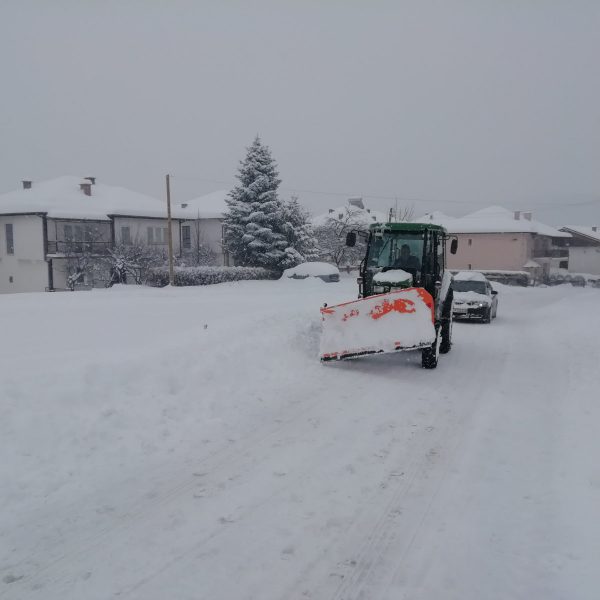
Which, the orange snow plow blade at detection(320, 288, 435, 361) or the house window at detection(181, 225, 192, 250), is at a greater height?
the house window at detection(181, 225, 192, 250)

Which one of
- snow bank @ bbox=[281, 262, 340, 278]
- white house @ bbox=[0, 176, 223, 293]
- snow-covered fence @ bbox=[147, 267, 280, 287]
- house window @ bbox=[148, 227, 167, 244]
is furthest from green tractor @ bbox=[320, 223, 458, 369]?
house window @ bbox=[148, 227, 167, 244]

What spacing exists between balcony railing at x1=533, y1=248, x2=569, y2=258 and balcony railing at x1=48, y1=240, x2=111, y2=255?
43.9 m

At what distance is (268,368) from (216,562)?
18.1 ft

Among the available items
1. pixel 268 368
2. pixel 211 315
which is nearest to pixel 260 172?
pixel 211 315

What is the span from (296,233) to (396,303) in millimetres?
26837

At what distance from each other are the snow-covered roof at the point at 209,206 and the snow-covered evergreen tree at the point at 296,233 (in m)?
12.2

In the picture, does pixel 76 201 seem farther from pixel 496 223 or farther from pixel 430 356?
pixel 496 223

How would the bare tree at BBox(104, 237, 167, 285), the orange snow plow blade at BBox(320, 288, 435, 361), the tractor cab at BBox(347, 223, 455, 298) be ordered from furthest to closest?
1. the bare tree at BBox(104, 237, 167, 285)
2. the tractor cab at BBox(347, 223, 455, 298)
3. the orange snow plow blade at BBox(320, 288, 435, 361)

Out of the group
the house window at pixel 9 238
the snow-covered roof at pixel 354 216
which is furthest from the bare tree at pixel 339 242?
the house window at pixel 9 238

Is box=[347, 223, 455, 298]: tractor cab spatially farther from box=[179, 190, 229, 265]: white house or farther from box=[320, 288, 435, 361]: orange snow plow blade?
box=[179, 190, 229, 265]: white house

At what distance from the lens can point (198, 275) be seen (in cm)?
3180

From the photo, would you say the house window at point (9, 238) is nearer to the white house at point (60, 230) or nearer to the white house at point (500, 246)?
the white house at point (60, 230)

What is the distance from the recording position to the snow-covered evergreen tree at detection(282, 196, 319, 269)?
35.7 meters

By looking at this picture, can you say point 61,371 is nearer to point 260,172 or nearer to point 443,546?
point 443,546
